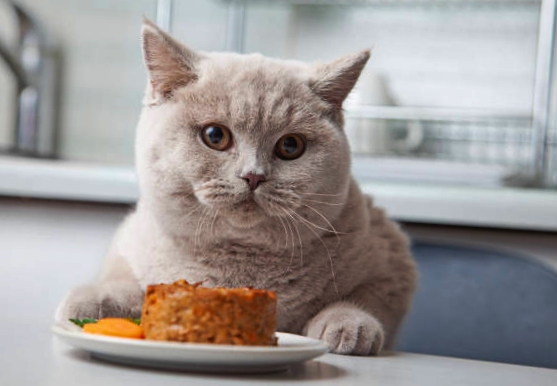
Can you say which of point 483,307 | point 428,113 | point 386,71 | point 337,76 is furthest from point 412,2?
point 337,76

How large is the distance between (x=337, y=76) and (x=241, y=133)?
0.67ft

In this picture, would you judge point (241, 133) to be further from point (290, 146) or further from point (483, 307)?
point (483, 307)

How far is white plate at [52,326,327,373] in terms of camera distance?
0.65 metres

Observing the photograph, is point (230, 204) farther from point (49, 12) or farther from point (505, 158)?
point (49, 12)

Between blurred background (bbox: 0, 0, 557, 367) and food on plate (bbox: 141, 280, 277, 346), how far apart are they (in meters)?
1.06

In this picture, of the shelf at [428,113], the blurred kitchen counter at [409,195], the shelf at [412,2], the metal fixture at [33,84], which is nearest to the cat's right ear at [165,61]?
the blurred kitchen counter at [409,195]

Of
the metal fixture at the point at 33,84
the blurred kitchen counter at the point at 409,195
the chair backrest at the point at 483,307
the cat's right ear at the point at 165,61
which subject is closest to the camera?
the cat's right ear at the point at 165,61

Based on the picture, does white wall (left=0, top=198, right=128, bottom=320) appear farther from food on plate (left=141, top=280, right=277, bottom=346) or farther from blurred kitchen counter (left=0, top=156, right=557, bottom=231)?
food on plate (left=141, top=280, right=277, bottom=346)

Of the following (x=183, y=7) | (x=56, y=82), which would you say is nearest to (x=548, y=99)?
(x=183, y=7)

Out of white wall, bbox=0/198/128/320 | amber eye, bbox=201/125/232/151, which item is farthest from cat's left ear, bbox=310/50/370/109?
white wall, bbox=0/198/128/320

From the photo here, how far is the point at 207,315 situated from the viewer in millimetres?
691

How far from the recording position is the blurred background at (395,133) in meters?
1.71

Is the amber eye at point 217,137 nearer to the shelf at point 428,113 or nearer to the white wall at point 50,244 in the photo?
the white wall at point 50,244

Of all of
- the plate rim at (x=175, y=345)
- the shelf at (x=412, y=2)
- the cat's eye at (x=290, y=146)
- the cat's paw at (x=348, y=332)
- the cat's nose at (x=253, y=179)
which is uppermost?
the shelf at (x=412, y=2)
